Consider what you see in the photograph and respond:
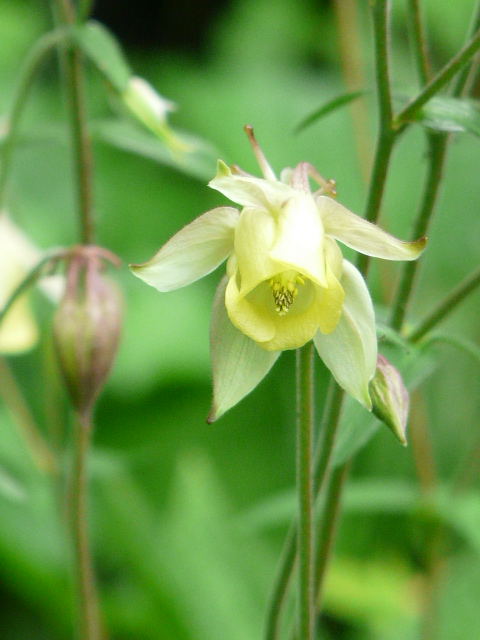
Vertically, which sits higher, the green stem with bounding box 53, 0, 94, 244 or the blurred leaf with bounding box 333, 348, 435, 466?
the green stem with bounding box 53, 0, 94, 244

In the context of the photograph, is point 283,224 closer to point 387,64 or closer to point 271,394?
point 387,64

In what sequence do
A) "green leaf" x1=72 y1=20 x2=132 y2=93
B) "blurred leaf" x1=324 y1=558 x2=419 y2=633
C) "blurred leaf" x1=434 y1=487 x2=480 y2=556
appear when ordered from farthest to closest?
"blurred leaf" x1=324 y1=558 x2=419 y2=633
"blurred leaf" x1=434 y1=487 x2=480 y2=556
"green leaf" x1=72 y1=20 x2=132 y2=93

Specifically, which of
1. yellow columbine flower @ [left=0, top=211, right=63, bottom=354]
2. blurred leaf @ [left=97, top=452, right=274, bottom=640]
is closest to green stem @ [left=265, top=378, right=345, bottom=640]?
yellow columbine flower @ [left=0, top=211, right=63, bottom=354]

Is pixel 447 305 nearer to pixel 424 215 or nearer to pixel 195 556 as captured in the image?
pixel 424 215

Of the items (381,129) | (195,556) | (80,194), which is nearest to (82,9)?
(80,194)

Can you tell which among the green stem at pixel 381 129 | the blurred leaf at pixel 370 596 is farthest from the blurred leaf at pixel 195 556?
the green stem at pixel 381 129

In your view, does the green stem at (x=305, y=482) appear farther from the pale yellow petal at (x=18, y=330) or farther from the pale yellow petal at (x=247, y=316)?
the pale yellow petal at (x=18, y=330)

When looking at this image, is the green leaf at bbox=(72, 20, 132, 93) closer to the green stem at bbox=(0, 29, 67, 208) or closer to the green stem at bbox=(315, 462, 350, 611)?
the green stem at bbox=(0, 29, 67, 208)
